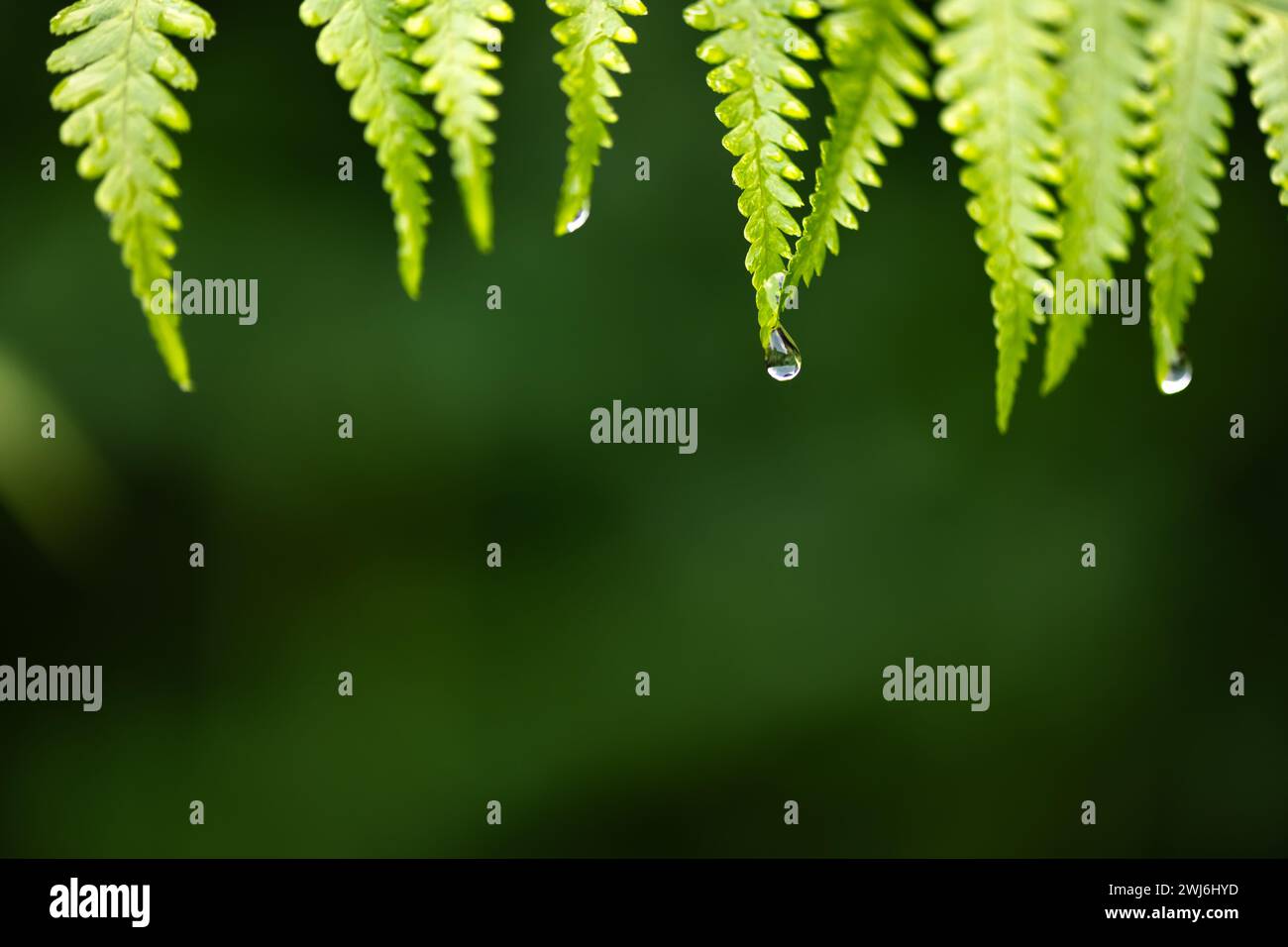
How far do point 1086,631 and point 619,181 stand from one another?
1.62 m

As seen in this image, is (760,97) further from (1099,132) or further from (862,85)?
(1099,132)

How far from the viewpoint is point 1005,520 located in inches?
100

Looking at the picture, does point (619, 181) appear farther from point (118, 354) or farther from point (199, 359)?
point (118, 354)

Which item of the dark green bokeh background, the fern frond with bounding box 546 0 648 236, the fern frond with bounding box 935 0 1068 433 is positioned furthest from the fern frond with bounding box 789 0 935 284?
the dark green bokeh background

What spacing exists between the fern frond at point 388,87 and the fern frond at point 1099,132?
417 mm

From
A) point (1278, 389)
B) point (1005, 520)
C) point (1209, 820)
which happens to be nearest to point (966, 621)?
point (1005, 520)

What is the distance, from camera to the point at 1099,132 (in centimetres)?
65

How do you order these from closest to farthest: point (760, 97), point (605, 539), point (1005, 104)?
point (1005, 104)
point (760, 97)
point (605, 539)

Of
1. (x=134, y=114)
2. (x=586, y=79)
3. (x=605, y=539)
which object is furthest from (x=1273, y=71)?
(x=605, y=539)

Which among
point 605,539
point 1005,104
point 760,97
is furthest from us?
point 605,539

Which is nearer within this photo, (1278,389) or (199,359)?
(199,359)

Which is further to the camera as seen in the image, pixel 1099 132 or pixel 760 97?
pixel 760 97

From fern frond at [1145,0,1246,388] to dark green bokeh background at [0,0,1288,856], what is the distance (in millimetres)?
1825

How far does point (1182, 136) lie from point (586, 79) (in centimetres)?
41
